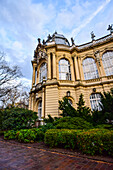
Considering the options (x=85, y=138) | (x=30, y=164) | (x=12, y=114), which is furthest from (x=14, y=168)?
(x=12, y=114)

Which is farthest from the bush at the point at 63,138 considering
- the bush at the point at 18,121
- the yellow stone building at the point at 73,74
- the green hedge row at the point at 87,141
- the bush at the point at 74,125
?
the yellow stone building at the point at 73,74

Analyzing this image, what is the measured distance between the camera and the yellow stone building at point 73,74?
13.6 m

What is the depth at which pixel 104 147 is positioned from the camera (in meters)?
3.57

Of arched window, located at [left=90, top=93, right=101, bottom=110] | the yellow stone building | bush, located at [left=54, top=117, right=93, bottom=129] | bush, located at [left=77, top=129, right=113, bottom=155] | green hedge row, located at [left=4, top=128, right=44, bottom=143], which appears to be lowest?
green hedge row, located at [left=4, top=128, right=44, bottom=143]

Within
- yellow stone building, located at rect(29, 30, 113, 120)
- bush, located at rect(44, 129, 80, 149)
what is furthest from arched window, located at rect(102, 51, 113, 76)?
bush, located at rect(44, 129, 80, 149)

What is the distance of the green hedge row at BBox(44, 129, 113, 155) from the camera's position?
3553mm

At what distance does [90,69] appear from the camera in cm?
1650

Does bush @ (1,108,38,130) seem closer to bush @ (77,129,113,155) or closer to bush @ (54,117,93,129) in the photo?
bush @ (54,117,93,129)

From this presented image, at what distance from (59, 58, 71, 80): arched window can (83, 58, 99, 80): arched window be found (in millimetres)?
3081

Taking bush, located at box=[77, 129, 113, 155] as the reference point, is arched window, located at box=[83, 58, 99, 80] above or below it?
above

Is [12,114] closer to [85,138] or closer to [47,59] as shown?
[85,138]

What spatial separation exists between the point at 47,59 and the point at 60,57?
98.3 inches

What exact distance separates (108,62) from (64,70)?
25.2ft

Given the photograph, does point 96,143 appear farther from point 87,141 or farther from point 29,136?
point 29,136
